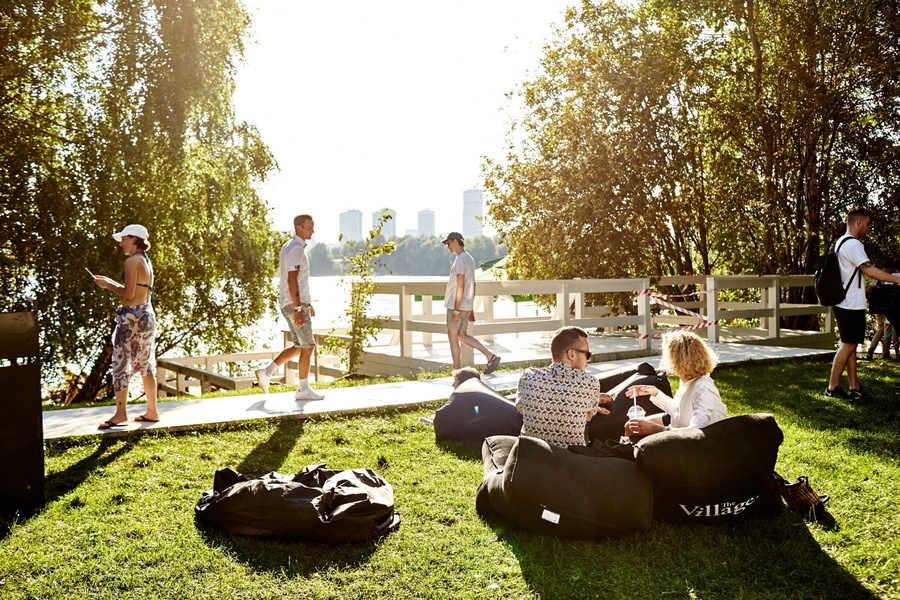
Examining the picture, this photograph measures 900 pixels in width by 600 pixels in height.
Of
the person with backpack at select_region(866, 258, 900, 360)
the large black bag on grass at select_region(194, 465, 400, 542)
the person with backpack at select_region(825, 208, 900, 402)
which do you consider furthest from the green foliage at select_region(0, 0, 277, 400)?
the person with backpack at select_region(866, 258, 900, 360)

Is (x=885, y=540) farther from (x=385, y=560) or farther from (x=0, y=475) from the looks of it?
(x=0, y=475)

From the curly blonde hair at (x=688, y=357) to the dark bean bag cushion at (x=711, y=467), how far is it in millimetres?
364

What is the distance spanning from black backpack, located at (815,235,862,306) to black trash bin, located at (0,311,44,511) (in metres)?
7.42

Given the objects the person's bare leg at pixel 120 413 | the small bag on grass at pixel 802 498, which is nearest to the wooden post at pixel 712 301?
the small bag on grass at pixel 802 498

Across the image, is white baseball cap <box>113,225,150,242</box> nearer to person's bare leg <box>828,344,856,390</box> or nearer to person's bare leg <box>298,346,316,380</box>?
person's bare leg <box>298,346,316,380</box>

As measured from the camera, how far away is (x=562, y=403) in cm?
481

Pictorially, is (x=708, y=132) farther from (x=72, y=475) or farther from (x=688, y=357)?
(x=72, y=475)

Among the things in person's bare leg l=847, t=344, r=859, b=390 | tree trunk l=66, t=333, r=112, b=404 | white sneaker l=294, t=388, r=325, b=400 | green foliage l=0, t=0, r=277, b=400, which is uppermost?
green foliage l=0, t=0, r=277, b=400

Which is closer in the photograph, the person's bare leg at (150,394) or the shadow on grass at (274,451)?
the shadow on grass at (274,451)

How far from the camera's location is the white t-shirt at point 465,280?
9.62m

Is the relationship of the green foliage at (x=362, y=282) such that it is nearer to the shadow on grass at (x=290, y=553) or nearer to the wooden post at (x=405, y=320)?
the wooden post at (x=405, y=320)

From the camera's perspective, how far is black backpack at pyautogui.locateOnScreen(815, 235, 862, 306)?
8.12m

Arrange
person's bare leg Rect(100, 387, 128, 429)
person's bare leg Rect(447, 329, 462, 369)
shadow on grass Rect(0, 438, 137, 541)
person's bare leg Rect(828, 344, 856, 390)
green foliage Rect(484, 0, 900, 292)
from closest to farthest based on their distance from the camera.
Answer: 1. shadow on grass Rect(0, 438, 137, 541)
2. person's bare leg Rect(100, 387, 128, 429)
3. person's bare leg Rect(828, 344, 856, 390)
4. person's bare leg Rect(447, 329, 462, 369)
5. green foliage Rect(484, 0, 900, 292)

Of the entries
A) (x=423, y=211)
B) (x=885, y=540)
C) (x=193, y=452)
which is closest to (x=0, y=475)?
(x=193, y=452)
